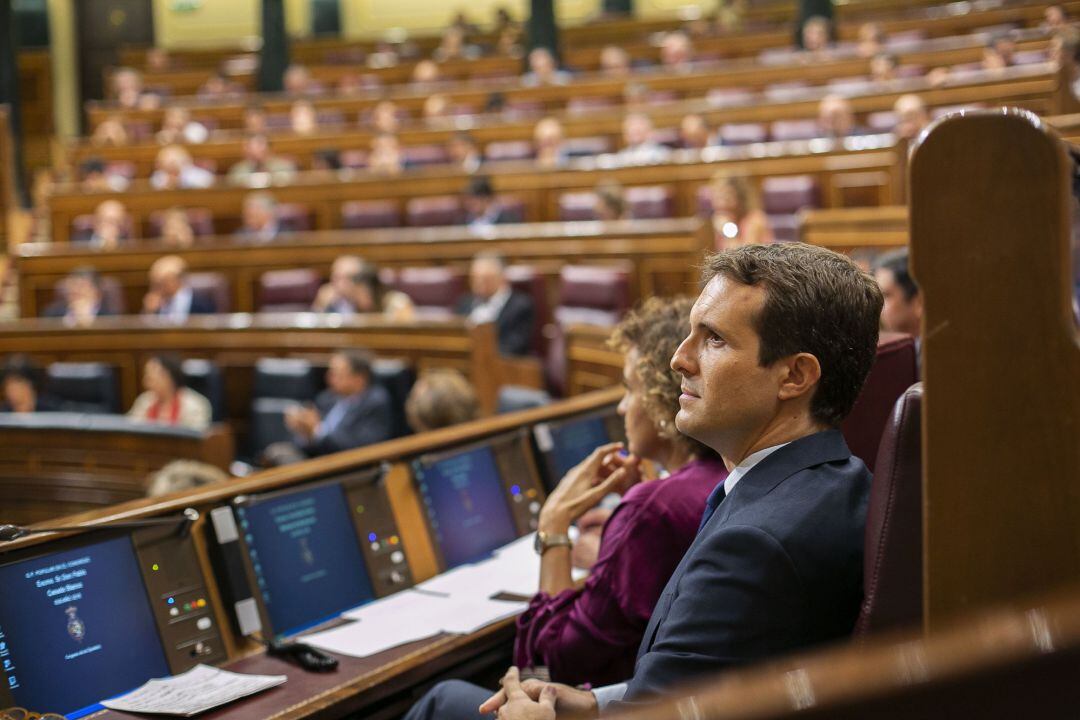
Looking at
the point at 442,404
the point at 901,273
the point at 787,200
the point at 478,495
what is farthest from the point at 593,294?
the point at 478,495

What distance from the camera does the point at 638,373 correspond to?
142 cm

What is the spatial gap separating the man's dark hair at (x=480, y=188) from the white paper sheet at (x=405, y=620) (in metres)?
3.23

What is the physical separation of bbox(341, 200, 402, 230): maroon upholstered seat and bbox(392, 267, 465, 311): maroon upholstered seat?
0.81 meters

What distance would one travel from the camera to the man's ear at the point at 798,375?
992mm

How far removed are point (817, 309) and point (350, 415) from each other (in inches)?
97.0

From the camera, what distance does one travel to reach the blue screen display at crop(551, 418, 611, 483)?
208cm

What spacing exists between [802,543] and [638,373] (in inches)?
20.5

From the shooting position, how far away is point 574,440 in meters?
2.12

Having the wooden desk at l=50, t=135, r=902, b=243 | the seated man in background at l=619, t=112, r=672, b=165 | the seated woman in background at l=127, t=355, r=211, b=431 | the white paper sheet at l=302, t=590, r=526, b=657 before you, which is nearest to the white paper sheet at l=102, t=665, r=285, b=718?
the white paper sheet at l=302, t=590, r=526, b=657

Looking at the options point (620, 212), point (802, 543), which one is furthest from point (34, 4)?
point (802, 543)

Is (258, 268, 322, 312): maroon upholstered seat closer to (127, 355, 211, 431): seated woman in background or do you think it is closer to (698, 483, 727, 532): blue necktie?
(127, 355, 211, 431): seated woman in background

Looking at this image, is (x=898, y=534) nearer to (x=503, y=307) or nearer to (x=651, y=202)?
(x=503, y=307)

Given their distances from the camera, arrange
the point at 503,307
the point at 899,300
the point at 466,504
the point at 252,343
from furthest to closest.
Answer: the point at 252,343
the point at 503,307
the point at 899,300
the point at 466,504

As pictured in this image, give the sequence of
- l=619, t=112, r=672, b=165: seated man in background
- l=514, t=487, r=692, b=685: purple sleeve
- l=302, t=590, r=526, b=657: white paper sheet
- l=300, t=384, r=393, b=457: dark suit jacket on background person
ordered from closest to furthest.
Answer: l=514, t=487, r=692, b=685: purple sleeve
l=302, t=590, r=526, b=657: white paper sheet
l=300, t=384, r=393, b=457: dark suit jacket on background person
l=619, t=112, r=672, b=165: seated man in background
